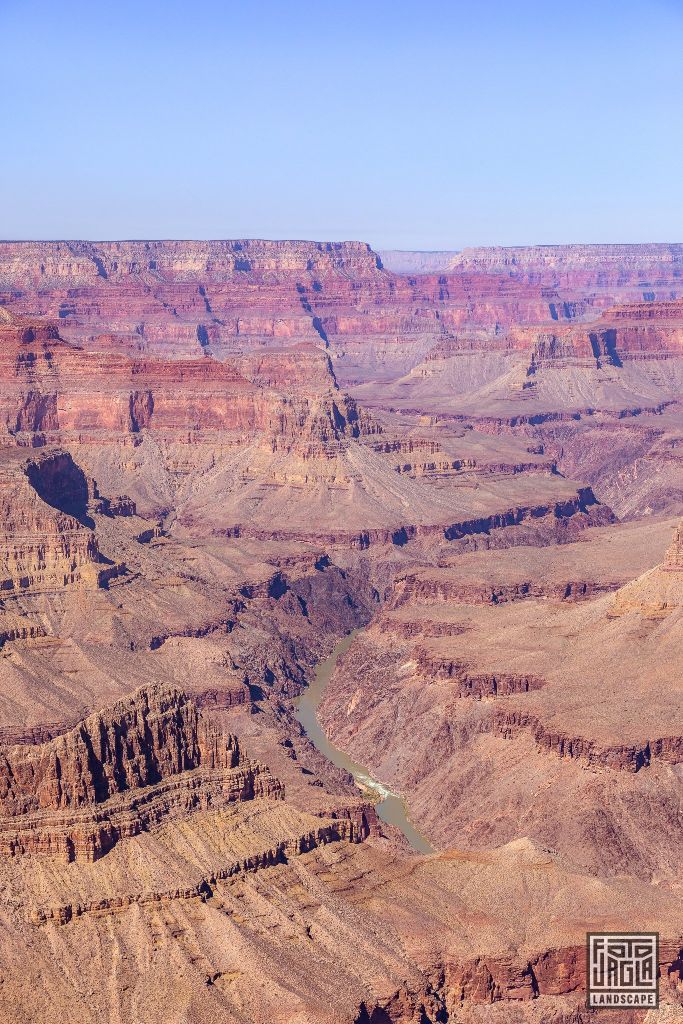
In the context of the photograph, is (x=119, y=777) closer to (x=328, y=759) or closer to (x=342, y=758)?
(x=328, y=759)

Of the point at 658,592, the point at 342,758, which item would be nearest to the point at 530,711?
the point at 342,758

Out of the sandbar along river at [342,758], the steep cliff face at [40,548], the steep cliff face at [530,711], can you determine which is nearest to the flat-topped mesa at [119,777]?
the sandbar along river at [342,758]

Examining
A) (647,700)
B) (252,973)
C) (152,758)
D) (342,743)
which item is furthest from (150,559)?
(252,973)

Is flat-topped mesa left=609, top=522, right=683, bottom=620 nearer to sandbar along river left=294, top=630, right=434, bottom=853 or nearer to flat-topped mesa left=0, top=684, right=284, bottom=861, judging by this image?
sandbar along river left=294, top=630, right=434, bottom=853

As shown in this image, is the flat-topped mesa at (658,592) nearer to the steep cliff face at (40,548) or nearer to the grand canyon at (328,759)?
the grand canyon at (328,759)

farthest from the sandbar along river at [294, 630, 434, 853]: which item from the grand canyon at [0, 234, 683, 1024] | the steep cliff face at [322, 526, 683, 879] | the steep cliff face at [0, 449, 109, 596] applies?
the steep cliff face at [0, 449, 109, 596]
